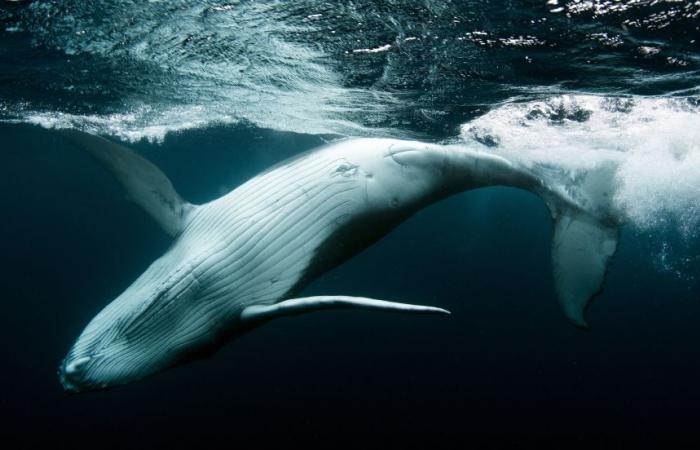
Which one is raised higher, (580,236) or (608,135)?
(580,236)

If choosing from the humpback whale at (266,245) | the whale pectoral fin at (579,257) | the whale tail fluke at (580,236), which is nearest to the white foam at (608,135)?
the whale tail fluke at (580,236)

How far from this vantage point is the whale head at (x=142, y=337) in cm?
282

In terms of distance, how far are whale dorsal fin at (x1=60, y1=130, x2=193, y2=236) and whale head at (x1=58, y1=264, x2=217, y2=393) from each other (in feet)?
4.54

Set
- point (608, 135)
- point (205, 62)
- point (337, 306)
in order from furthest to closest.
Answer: point (608, 135) < point (205, 62) < point (337, 306)

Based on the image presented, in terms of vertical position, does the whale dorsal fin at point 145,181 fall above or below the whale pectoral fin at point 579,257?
above

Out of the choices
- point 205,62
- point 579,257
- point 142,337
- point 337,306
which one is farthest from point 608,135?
point 142,337

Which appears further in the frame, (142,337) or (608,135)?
(608,135)

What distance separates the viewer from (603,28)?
5.65m

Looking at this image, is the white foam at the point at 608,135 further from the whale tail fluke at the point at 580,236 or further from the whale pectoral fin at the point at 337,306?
the whale pectoral fin at the point at 337,306

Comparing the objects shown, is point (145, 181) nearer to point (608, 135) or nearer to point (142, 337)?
point (142, 337)

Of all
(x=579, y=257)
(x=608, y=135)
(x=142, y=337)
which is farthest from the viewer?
(x=608, y=135)

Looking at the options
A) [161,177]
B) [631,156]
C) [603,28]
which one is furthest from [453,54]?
[631,156]

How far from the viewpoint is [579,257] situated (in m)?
5.03

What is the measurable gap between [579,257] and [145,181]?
4941mm
